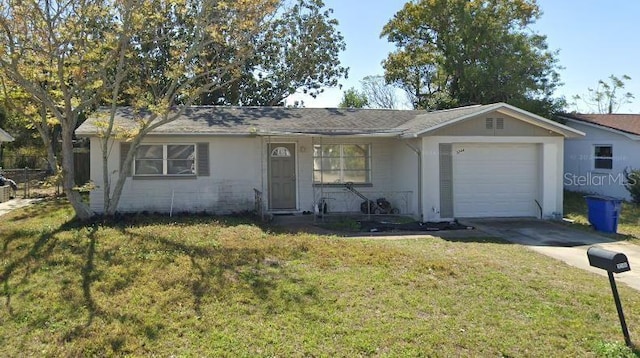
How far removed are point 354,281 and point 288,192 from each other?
8.27 metres

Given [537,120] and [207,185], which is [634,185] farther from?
[207,185]

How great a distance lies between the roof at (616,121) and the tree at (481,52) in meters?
1.95

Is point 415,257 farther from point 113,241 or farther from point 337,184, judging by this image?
point 337,184

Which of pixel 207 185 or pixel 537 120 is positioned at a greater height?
pixel 537 120

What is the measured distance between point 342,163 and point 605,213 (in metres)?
7.04

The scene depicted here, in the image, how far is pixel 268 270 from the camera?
739 cm

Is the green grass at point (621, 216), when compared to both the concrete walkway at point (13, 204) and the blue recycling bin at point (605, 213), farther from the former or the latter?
the concrete walkway at point (13, 204)

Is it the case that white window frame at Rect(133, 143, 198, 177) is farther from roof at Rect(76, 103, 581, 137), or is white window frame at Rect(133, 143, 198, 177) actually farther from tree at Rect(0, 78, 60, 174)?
tree at Rect(0, 78, 60, 174)

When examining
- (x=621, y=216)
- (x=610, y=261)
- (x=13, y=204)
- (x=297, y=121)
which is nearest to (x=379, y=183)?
(x=297, y=121)

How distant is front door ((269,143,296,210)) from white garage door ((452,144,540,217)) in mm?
4705

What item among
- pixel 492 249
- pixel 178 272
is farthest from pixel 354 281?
pixel 492 249

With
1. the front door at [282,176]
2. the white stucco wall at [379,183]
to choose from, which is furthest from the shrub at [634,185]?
the front door at [282,176]

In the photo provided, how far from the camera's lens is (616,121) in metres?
20.7

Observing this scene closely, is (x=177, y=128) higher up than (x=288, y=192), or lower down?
higher up
